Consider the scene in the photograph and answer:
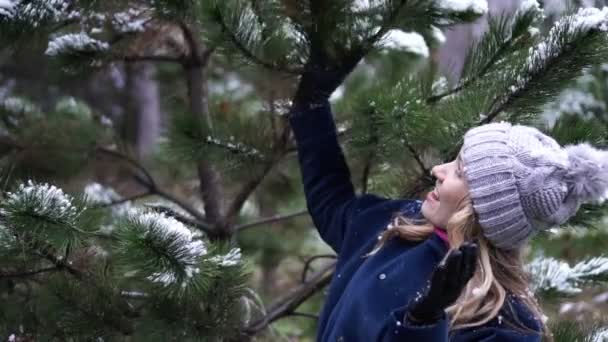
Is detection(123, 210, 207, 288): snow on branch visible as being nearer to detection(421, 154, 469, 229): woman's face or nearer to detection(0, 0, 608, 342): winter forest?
detection(0, 0, 608, 342): winter forest

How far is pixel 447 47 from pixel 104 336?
12.9 ft

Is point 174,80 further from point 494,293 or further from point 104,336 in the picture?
point 494,293

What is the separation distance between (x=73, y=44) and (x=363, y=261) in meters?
1.03

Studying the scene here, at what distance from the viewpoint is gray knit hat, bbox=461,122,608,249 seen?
1547 mm

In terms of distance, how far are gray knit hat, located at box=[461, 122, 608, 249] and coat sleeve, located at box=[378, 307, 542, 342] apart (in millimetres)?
180

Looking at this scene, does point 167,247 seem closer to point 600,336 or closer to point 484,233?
point 484,233

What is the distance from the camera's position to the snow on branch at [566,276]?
→ 2379 millimetres

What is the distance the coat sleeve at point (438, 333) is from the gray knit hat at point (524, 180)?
18cm

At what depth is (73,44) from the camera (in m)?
2.23

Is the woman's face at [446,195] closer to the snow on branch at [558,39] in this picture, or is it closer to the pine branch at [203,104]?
the snow on branch at [558,39]

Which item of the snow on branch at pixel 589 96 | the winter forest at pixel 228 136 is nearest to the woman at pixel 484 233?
the winter forest at pixel 228 136

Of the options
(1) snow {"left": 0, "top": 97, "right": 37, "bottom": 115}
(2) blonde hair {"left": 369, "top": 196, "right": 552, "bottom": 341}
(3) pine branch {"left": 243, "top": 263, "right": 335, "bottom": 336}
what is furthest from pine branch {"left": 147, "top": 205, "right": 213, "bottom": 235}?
(1) snow {"left": 0, "top": 97, "right": 37, "bottom": 115}

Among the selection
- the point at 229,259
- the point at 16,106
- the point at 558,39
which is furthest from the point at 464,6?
the point at 16,106

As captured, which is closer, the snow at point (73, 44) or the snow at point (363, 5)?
the snow at point (363, 5)
